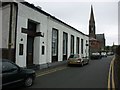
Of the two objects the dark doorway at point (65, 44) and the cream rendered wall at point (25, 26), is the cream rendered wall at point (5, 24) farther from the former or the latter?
the dark doorway at point (65, 44)

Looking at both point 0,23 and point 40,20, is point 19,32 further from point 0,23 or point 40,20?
point 40,20

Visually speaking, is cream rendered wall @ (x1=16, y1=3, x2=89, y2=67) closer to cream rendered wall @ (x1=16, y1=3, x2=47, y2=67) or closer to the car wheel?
cream rendered wall @ (x1=16, y1=3, x2=47, y2=67)

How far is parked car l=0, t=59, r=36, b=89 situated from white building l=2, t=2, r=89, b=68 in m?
5.84

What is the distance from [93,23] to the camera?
97750 millimetres

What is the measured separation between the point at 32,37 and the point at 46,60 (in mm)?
3251

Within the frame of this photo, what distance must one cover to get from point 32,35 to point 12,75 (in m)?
11.0

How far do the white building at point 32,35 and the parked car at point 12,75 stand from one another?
5841 millimetres

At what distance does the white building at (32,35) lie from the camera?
15734 millimetres

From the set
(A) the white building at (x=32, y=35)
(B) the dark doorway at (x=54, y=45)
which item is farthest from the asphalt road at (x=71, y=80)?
(B) the dark doorway at (x=54, y=45)

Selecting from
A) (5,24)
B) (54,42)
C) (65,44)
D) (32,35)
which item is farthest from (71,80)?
(65,44)

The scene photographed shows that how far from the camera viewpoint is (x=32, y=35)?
19.5 meters

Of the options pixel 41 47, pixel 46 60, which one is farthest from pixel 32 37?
pixel 46 60

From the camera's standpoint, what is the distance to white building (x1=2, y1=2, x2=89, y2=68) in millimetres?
15734

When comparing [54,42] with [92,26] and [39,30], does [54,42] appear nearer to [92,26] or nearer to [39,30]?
[39,30]
